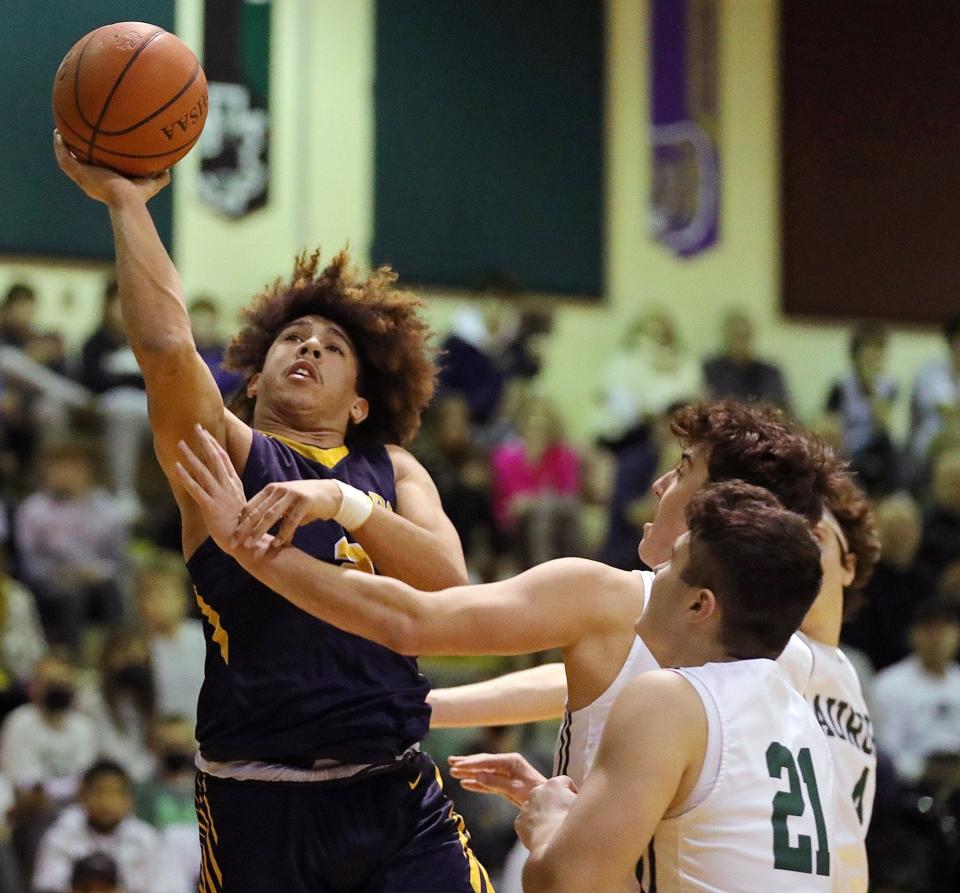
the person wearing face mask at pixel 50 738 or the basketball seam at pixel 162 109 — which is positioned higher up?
the basketball seam at pixel 162 109

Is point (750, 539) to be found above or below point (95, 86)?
Answer: below

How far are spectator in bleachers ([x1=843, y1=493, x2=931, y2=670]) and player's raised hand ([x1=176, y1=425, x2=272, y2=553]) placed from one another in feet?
20.9

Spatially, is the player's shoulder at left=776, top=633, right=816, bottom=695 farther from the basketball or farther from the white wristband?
the basketball

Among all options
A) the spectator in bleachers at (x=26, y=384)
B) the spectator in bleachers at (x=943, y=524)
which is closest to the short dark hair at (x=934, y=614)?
the spectator in bleachers at (x=943, y=524)

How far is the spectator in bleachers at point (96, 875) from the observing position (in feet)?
21.2

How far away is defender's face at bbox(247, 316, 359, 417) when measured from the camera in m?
3.87

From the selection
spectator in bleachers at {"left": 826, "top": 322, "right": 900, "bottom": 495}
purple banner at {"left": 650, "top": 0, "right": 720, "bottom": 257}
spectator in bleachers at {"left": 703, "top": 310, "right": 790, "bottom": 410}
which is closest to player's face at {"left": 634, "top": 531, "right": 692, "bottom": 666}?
spectator in bleachers at {"left": 826, "top": 322, "right": 900, "bottom": 495}

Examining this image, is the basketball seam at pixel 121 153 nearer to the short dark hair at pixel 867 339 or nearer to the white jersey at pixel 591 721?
the white jersey at pixel 591 721

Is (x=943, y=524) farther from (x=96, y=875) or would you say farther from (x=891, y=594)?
(x=96, y=875)

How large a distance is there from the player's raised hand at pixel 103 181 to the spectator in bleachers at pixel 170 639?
4432 millimetres

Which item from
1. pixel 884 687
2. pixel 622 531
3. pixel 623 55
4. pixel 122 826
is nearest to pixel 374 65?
pixel 623 55

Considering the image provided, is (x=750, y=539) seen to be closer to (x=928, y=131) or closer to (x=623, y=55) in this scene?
(x=623, y=55)

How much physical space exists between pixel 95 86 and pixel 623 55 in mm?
9899

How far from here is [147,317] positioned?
3.37 m
